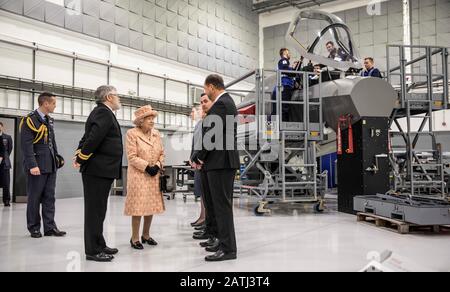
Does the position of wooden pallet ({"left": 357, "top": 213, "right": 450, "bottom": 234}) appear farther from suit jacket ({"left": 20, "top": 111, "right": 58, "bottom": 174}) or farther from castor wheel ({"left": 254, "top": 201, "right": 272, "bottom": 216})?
suit jacket ({"left": 20, "top": 111, "right": 58, "bottom": 174})

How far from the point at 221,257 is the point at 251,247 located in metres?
0.66

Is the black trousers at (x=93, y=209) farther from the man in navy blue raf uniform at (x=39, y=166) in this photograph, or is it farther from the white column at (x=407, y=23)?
the white column at (x=407, y=23)

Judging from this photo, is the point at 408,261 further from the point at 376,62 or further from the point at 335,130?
the point at 376,62

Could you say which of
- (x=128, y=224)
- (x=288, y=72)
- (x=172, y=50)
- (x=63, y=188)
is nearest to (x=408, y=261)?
(x=128, y=224)

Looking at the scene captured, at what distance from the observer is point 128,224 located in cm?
536

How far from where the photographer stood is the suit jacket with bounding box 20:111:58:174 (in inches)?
171

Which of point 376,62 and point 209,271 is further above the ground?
point 376,62

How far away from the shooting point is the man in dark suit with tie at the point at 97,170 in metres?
3.21

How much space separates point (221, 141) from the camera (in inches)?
128

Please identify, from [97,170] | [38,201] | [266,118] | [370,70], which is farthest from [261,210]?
[370,70]

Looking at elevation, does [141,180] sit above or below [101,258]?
above

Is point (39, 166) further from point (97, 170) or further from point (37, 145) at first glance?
point (97, 170)

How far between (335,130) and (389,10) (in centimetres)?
1026

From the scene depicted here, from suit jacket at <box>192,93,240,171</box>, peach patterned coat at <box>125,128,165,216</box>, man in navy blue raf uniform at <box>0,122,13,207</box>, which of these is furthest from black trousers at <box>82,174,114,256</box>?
man in navy blue raf uniform at <box>0,122,13,207</box>
